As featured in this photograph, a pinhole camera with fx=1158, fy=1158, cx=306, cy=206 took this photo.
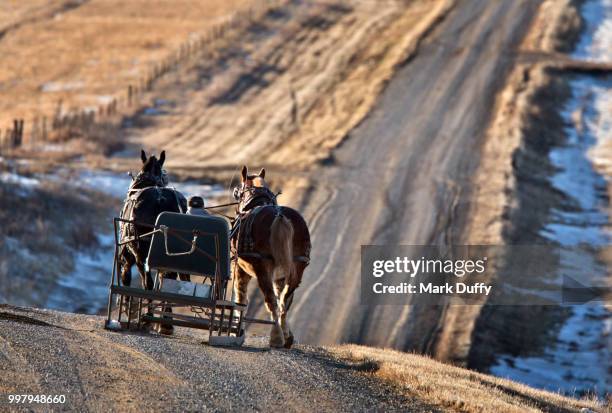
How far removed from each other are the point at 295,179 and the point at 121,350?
84.0 feet

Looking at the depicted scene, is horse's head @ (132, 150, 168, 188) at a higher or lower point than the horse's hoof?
higher

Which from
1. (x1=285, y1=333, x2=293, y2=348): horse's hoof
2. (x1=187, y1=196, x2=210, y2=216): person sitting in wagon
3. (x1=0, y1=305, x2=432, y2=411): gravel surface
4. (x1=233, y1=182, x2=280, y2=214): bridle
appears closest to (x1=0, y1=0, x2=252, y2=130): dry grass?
(x1=233, y1=182, x2=280, y2=214): bridle

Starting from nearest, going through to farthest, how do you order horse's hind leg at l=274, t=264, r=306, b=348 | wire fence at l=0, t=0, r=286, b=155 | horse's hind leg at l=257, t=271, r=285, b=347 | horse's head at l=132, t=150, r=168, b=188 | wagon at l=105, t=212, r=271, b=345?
1. wagon at l=105, t=212, r=271, b=345
2. horse's hind leg at l=257, t=271, r=285, b=347
3. horse's hind leg at l=274, t=264, r=306, b=348
4. horse's head at l=132, t=150, r=168, b=188
5. wire fence at l=0, t=0, r=286, b=155

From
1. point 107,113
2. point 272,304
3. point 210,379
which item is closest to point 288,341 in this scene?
point 272,304

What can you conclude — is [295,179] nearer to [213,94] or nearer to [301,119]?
[301,119]

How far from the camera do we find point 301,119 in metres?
47.6

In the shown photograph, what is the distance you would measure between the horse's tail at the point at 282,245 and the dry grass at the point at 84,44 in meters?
32.4

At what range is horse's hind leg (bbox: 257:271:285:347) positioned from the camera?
51.5 ft

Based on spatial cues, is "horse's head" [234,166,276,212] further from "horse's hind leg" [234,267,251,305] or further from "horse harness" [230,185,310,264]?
"horse's hind leg" [234,267,251,305]

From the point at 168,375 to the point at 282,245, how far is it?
4.71m

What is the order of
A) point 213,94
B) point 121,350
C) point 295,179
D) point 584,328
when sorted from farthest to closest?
point 213,94 → point 295,179 → point 584,328 → point 121,350

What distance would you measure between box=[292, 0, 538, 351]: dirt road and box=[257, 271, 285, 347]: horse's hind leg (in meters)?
8.64

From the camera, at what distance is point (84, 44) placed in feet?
200

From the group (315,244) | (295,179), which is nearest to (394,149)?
(295,179)
